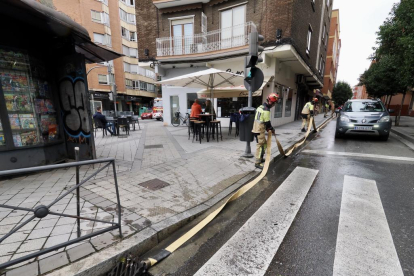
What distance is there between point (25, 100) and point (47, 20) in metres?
1.91

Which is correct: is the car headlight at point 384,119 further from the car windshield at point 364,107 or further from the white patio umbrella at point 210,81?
the white patio umbrella at point 210,81

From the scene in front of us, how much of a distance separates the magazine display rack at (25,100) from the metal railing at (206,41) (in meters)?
9.99

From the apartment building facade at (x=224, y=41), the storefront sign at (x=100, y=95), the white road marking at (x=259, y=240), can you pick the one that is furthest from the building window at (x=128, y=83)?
the white road marking at (x=259, y=240)

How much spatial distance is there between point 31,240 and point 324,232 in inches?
145

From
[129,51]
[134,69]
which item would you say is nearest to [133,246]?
[134,69]

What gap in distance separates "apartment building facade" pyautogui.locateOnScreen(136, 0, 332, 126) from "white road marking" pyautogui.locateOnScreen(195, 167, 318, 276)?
24.6 feet

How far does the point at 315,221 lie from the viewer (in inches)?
111

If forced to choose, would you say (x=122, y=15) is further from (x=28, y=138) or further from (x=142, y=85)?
(x=28, y=138)

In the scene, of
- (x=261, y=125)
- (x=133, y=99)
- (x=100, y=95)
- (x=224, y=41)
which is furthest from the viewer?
(x=133, y=99)

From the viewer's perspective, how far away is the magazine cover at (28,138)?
4352 mm

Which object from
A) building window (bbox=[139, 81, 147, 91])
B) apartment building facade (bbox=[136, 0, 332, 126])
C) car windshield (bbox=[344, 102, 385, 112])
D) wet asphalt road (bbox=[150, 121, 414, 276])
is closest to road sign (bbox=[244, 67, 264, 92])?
wet asphalt road (bbox=[150, 121, 414, 276])

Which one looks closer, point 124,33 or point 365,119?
point 365,119

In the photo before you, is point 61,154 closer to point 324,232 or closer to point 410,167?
point 324,232

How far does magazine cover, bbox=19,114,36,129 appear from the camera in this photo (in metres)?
4.37
